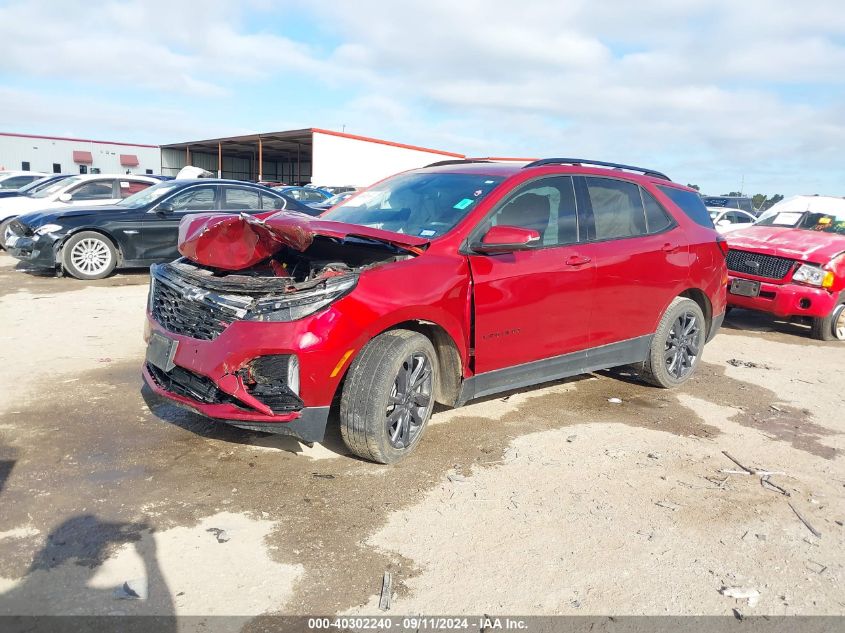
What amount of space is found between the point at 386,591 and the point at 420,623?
233 mm

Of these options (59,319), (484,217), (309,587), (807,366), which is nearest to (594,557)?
(309,587)

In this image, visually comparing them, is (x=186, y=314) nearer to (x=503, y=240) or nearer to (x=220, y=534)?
(x=220, y=534)

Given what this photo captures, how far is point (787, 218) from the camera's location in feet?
31.4

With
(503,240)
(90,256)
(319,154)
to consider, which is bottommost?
(90,256)

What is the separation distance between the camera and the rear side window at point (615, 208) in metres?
4.93

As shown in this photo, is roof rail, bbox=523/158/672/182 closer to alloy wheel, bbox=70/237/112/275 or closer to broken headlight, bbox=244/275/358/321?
broken headlight, bbox=244/275/358/321

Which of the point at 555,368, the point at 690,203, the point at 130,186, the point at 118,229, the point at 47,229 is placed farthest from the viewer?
A: the point at 130,186

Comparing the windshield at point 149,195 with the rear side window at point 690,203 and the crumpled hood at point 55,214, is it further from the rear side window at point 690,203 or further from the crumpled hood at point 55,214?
the rear side window at point 690,203

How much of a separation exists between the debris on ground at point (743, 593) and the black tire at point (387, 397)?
1.79 meters

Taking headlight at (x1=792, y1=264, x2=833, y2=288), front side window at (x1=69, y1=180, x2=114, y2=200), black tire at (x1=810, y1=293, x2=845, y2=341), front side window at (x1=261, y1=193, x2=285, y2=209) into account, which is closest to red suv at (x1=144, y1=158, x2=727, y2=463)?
headlight at (x1=792, y1=264, x2=833, y2=288)

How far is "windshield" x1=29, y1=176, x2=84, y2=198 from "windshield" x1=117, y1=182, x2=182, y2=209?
2.58 m

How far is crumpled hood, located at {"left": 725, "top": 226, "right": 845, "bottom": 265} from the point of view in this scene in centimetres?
789

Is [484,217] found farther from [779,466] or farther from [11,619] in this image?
[11,619]

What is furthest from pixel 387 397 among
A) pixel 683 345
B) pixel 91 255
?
pixel 91 255
